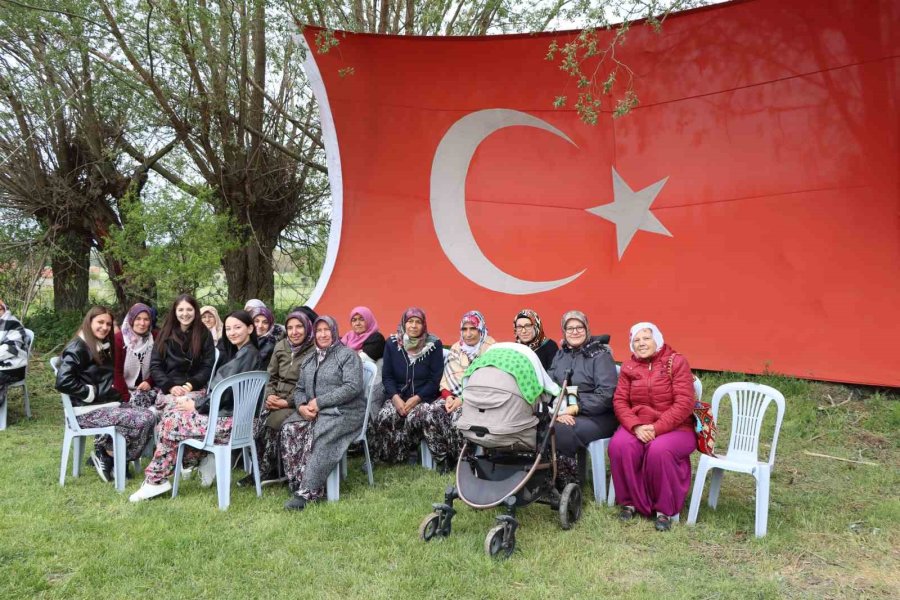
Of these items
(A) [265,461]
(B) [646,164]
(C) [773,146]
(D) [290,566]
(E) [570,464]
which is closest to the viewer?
(D) [290,566]

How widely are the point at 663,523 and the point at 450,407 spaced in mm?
1628

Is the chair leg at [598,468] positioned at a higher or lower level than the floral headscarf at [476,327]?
lower

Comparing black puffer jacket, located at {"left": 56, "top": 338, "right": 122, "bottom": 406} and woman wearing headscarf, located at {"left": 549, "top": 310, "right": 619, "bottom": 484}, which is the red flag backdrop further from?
black puffer jacket, located at {"left": 56, "top": 338, "right": 122, "bottom": 406}

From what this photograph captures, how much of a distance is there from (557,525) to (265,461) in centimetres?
200

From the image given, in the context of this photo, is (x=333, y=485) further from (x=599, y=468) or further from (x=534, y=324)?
(x=534, y=324)

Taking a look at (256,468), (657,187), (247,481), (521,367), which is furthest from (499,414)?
(657,187)

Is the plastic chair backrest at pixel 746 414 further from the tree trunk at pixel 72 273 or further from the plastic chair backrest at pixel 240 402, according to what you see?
the tree trunk at pixel 72 273

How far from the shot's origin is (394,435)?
4.88 meters

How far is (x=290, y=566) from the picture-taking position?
310 centimetres

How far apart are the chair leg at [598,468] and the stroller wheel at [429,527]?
1099 mm

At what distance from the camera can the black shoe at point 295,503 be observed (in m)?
3.86

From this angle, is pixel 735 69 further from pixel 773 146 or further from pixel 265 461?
pixel 265 461

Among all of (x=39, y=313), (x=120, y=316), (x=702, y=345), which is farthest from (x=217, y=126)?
(x=702, y=345)

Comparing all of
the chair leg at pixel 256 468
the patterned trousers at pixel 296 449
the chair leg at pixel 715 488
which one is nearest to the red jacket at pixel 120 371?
the chair leg at pixel 256 468
